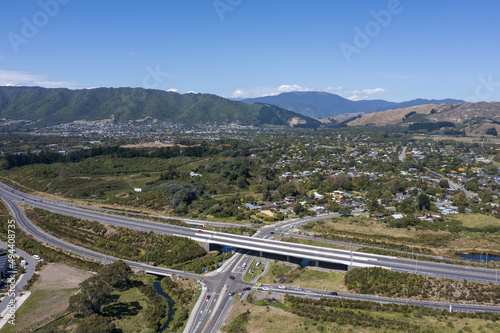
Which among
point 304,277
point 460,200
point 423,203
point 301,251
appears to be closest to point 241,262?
point 301,251


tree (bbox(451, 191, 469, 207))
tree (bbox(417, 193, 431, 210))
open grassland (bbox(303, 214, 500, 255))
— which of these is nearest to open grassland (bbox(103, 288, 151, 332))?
open grassland (bbox(303, 214, 500, 255))

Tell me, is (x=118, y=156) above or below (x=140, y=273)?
above

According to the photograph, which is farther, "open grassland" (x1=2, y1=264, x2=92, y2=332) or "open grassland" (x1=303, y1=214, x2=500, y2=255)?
"open grassland" (x1=303, y1=214, x2=500, y2=255)

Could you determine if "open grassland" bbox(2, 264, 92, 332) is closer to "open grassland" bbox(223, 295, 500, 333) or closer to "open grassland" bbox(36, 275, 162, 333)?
"open grassland" bbox(36, 275, 162, 333)

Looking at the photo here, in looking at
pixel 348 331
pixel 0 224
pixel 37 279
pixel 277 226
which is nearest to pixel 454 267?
pixel 348 331

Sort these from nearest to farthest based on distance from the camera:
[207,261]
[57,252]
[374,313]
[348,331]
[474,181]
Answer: [348,331]
[374,313]
[207,261]
[57,252]
[474,181]

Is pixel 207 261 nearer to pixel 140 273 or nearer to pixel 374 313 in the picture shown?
pixel 140 273

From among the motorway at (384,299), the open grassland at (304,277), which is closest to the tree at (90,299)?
the motorway at (384,299)

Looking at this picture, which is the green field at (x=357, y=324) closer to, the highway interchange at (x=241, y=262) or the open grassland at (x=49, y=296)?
the highway interchange at (x=241, y=262)
